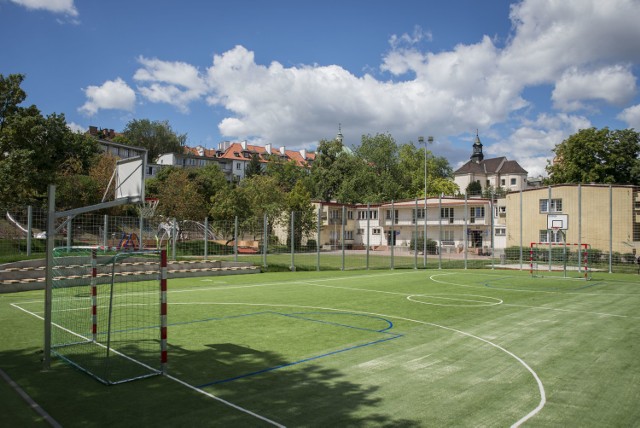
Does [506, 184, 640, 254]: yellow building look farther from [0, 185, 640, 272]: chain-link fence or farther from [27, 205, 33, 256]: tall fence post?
[27, 205, 33, 256]: tall fence post

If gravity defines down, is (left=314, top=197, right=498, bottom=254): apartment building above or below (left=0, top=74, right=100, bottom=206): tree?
below

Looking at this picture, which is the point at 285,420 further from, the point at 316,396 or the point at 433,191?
the point at 433,191

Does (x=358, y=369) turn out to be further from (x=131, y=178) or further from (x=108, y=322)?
(x=131, y=178)

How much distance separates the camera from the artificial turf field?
5402 millimetres

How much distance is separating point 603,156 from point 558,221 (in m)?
34.9

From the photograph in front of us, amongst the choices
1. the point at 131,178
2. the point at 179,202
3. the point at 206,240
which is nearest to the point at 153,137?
the point at 179,202

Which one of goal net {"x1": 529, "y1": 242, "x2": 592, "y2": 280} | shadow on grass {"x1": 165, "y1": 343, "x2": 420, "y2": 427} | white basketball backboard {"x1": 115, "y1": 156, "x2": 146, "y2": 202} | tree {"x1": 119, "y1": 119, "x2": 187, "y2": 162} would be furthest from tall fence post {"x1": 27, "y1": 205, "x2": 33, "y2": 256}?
tree {"x1": 119, "y1": 119, "x2": 187, "y2": 162}

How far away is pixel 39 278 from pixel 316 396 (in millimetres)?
15355

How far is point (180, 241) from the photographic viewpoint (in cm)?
2508

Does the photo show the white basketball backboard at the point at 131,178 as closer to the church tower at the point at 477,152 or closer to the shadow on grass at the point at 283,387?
the shadow on grass at the point at 283,387

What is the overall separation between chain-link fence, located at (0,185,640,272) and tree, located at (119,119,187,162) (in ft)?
203

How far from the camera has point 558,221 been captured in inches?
1018

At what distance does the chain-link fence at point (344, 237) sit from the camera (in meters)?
19.9

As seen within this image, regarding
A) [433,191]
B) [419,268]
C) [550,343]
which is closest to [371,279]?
[419,268]
